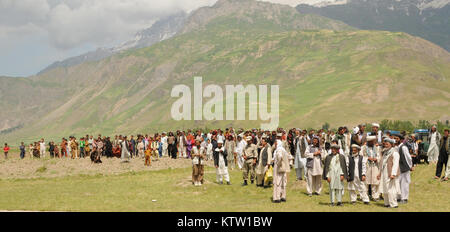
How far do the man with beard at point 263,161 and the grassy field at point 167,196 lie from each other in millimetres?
559

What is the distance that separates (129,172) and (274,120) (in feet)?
422

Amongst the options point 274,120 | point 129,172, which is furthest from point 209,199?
point 274,120

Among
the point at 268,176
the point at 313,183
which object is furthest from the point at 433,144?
the point at 268,176

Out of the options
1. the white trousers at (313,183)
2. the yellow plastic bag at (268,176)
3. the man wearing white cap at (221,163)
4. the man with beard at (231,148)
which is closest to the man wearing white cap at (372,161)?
the white trousers at (313,183)

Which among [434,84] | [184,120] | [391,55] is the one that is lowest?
[184,120]

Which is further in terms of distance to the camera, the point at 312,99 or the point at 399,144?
the point at 312,99

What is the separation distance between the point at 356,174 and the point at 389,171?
1.29m

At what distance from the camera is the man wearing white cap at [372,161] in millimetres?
15586

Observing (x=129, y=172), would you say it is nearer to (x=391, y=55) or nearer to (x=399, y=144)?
(x=399, y=144)

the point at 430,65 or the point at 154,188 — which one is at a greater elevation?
the point at 430,65

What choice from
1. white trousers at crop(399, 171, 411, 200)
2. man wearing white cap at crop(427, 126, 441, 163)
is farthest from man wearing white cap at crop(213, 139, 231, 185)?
man wearing white cap at crop(427, 126, 441, 163)

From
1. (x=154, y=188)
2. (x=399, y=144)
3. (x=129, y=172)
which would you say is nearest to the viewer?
(x=399, y=144)

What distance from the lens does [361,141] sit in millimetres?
17234
